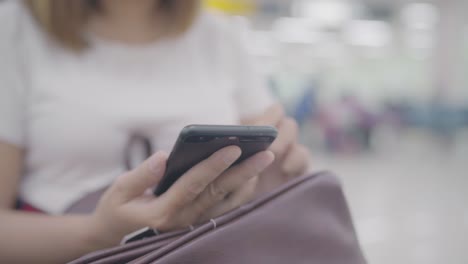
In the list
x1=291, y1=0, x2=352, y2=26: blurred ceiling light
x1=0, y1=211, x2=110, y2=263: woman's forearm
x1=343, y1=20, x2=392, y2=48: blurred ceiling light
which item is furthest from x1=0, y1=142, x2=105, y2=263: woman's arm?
x1=343, y1=20, x2=392, y2=48: blurred ceiling light

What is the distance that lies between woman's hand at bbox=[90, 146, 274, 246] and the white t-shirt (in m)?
0.08

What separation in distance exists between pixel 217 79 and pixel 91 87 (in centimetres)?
20

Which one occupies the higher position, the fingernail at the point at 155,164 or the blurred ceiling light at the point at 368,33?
the blurred ceiling light at the point at 368,33

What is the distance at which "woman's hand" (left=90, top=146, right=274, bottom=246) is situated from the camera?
40 centimetres

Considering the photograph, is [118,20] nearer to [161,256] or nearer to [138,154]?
[138,154]

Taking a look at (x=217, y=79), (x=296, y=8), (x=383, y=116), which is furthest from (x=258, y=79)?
(x=296, y=8)

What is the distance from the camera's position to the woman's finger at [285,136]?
1.87 ft

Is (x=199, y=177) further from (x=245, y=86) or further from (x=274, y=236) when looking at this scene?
(x=245, y=86)

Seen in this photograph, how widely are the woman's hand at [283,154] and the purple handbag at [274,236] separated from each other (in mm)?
66

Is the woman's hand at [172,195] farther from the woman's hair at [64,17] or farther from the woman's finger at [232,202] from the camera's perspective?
the woman's hair at [64,17]

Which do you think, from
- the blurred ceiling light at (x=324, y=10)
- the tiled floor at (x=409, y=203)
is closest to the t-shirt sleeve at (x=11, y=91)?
the tiled floor at (x=409, y=203)

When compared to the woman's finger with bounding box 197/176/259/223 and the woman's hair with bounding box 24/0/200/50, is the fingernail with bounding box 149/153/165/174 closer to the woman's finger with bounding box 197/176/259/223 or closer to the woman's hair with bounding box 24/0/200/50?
the woman's finger with bounding box 197/176/259/223

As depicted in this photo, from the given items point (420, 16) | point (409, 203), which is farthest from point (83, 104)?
point (420, 16)

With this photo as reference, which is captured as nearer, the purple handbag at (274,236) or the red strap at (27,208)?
the purple handbag at (274,236)
